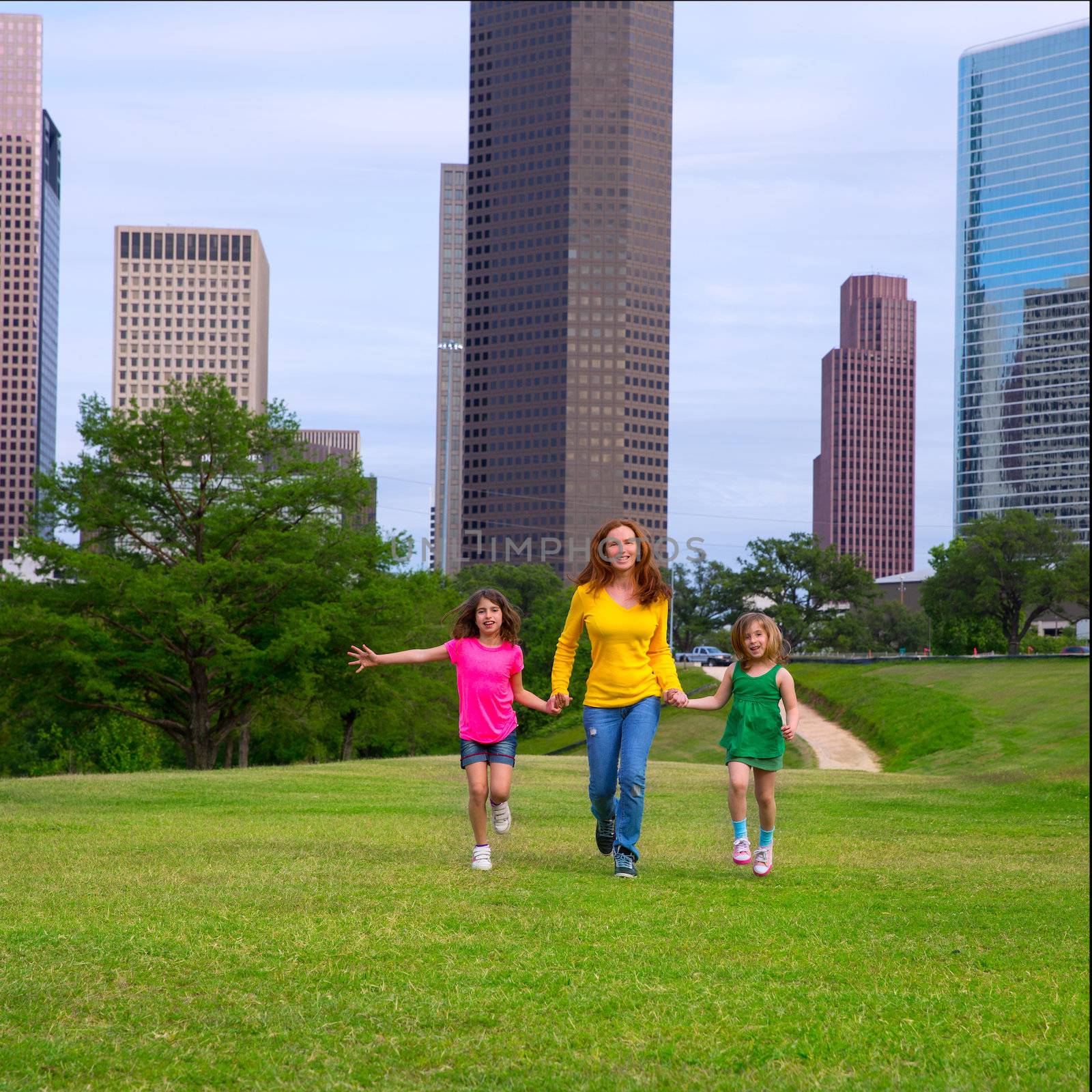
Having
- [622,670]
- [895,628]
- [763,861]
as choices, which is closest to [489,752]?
[622,670]

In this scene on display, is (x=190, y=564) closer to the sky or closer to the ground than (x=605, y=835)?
closer to the sky

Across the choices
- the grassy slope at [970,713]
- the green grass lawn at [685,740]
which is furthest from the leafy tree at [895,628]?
the grassy slope at [970,713]

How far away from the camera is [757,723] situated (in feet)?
28.9

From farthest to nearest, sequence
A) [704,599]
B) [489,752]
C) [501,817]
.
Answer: [704,599]
[501,817]
[489,752]

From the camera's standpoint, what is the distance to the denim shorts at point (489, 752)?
350 inches

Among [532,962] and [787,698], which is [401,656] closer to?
[787,698]

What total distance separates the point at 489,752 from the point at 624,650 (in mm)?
1167

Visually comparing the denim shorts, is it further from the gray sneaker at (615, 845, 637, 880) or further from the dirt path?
the dirt path

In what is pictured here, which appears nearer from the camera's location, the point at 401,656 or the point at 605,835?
the point at 401,656

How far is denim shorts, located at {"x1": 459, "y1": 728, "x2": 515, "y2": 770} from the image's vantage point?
29.1 ft

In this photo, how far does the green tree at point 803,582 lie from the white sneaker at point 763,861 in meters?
79.9

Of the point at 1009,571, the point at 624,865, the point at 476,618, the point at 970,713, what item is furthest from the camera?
the point at 1009,571

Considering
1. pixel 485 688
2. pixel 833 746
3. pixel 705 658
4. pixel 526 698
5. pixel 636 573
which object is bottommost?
pixel 705 658

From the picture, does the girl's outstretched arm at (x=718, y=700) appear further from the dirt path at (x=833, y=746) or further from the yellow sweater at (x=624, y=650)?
the dirt path at (x=833, y=746)
